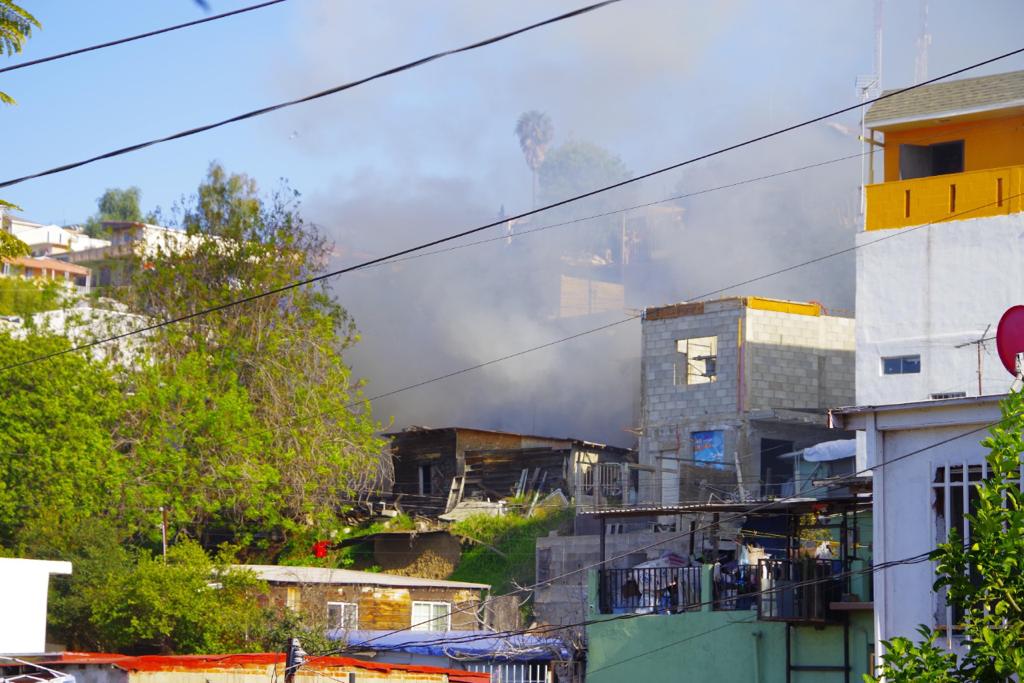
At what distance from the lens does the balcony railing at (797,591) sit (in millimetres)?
21578

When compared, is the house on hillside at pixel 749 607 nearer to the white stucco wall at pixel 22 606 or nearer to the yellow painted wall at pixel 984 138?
the white stucco wall at pixel 22 606

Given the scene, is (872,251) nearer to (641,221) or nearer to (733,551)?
(733,551)

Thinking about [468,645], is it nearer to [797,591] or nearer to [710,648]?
[710,648]

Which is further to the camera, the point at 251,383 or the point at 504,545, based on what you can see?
the point at 251,383

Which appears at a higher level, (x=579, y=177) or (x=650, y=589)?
(x=579, y=177)

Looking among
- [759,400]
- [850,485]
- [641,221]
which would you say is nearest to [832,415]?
[850,485]

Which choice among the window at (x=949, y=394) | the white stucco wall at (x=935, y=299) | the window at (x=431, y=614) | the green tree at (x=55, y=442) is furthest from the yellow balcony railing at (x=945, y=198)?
the green tree at (x=55, y=442)

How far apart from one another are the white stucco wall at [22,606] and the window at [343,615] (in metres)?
13.3

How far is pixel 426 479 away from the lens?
5378 cm

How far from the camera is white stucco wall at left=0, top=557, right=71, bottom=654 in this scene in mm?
21359

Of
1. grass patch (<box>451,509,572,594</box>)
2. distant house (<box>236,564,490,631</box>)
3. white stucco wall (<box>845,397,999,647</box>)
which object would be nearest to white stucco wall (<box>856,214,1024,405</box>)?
distant house (<box>236,564,490,631</box>)

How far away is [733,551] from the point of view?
92.3 ft

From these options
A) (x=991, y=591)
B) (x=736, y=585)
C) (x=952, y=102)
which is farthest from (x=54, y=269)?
(x=991, y=591)

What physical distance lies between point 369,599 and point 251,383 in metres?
17.9
